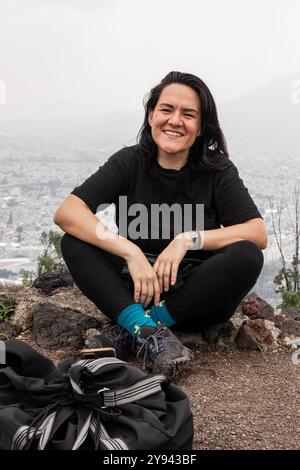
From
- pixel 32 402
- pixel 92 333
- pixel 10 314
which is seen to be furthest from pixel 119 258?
pixel 32 402

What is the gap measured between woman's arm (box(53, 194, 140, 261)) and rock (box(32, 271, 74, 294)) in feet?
3.85

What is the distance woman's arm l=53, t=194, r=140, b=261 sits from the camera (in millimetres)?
3264

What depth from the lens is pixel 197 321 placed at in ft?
11.4

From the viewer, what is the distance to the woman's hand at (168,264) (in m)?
3.19

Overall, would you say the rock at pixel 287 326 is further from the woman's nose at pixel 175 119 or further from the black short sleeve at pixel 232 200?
the woman's nose at pixel 175 119

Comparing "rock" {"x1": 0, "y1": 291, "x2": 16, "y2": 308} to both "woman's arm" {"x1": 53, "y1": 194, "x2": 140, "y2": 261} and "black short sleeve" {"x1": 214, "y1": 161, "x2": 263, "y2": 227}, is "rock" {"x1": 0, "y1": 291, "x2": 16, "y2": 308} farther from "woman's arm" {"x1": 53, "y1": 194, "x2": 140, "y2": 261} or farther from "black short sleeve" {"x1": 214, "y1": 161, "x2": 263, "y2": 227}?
"black short sleeve" {"x1": 214, "y1": 161, "x2": 263, "y2": 227}

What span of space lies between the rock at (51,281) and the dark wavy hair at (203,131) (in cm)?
136

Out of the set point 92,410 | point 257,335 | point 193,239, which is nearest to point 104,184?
point 193,239

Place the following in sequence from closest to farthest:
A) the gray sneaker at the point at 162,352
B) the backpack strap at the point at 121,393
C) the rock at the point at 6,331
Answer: the backpack strap at the point at 121,393 < the gray sneaker at the point at 162,352 < the rock at the point at 6,331

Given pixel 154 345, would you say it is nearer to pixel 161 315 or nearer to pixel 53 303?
pixel 161 315

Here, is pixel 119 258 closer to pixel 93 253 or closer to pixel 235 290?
pixel 93 253

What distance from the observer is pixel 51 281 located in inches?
177

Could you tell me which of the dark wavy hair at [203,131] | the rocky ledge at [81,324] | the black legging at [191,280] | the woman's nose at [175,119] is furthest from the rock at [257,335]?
the woman's nose at [175,119]

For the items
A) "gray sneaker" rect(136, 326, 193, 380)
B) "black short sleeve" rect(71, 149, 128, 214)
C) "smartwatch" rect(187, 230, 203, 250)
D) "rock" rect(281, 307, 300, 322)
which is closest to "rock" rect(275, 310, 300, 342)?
"rock" rect(281, 307, 300, 322)
